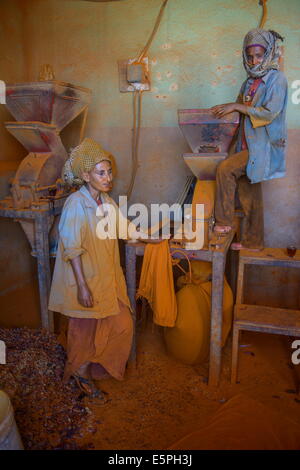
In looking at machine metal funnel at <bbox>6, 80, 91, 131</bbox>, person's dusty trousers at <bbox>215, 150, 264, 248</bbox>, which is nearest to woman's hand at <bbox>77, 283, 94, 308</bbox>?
person's dusty trousers at <bbox>215, 150, 264, 248</bbox>

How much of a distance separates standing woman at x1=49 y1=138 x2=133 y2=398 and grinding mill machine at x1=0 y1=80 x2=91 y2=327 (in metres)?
0.73

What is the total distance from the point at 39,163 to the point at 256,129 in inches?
76.2

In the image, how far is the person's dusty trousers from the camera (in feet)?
10.8

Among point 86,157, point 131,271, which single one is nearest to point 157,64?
point 86,157

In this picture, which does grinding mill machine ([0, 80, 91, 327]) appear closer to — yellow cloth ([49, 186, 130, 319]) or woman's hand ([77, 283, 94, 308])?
yellow cloth ([49, 186, 130, 319])

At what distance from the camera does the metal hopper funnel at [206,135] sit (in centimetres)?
327

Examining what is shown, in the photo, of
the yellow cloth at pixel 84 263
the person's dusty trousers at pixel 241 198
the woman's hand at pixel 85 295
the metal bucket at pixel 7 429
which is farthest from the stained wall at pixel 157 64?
the metal bucket at pixel 7 429

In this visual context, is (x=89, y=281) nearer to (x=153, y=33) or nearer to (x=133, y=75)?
(x=133, y=75)

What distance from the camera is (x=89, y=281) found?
2824mm

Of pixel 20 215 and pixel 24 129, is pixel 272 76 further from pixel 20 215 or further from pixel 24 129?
pixel 20 215

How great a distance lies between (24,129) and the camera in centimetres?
355

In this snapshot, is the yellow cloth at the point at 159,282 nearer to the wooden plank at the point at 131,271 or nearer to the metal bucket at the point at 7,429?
the wooden plank at the point at 131,271

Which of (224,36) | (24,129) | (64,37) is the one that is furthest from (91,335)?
(64,37)

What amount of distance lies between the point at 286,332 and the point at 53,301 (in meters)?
1.75
